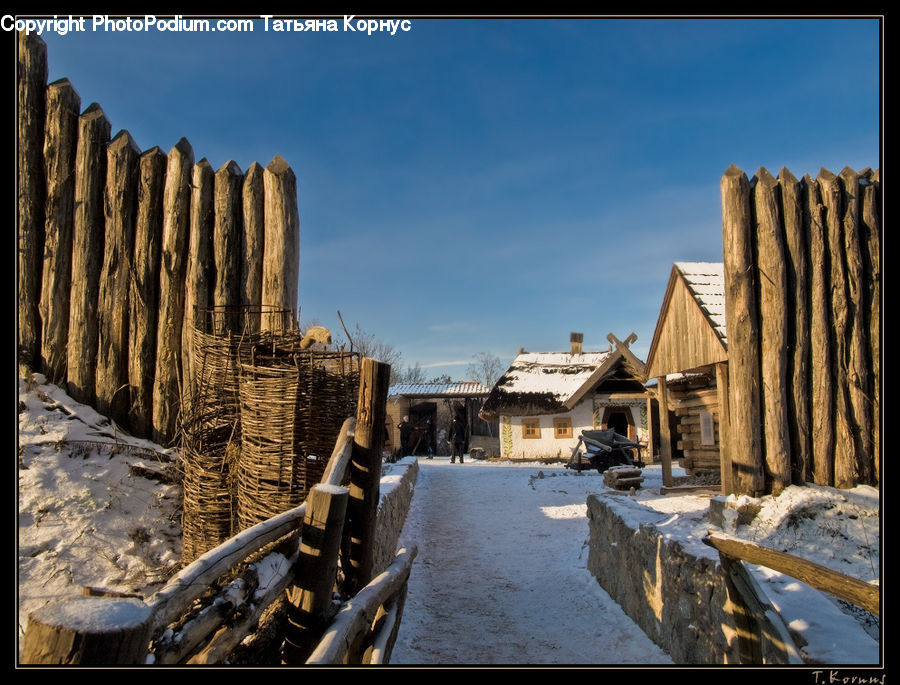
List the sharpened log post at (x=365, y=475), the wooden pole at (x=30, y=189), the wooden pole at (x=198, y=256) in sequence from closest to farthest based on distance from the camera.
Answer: the sharpened log post at (x=365, y=475) < the wooden pole at (x=30, y=189) < the wooden pole at (x=198, y=256)

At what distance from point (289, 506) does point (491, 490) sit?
31.1 feet

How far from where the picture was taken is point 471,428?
29000mm

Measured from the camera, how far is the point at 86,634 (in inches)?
61.2

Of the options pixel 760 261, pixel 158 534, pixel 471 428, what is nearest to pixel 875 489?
pixel 760 261

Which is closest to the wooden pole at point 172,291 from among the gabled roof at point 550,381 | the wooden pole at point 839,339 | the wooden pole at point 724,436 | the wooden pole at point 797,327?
the wooden pole at point 724,436

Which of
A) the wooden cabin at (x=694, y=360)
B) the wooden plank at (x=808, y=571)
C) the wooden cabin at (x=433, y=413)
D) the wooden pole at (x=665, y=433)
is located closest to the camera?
the wooden plank at (x=808, y=571)

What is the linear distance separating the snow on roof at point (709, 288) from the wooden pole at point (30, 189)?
26.9 ft

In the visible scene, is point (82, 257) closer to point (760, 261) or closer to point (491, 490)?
point (760, 261)

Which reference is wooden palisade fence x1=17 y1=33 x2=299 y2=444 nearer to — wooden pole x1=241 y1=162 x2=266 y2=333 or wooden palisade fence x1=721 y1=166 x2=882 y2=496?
wooden pole x1=241 y1=162 x2=266 y2=333

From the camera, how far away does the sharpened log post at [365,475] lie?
3.73m

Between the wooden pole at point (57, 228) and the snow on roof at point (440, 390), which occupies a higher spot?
the wooden pole at point (57, 228)

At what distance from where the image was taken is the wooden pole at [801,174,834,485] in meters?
5.87

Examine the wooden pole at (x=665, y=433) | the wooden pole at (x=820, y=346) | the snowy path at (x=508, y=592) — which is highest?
the wooden pole at (x=820, y=346)

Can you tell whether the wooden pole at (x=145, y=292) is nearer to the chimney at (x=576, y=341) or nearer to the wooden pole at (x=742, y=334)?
the wooden pole at (x=742, y=334)
